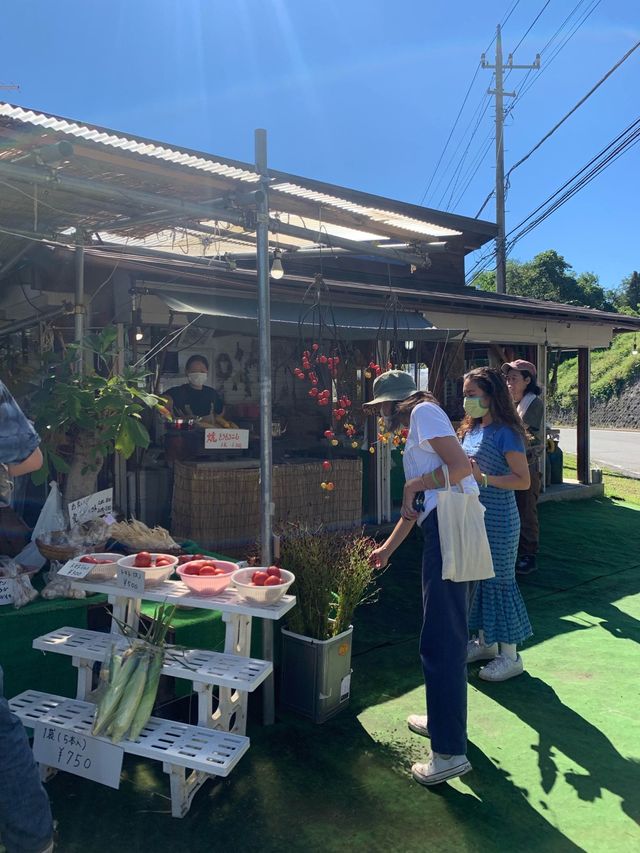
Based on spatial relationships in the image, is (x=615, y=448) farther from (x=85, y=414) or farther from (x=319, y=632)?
(x=85, y=414)

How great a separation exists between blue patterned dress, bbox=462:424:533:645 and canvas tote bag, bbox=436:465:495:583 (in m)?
1.05

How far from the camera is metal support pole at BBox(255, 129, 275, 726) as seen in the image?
3305 millimetres

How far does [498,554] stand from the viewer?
4000 millimetres

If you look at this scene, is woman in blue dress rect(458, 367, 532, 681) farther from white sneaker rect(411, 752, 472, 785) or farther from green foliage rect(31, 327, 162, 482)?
green foliage rect(31, 327, 162, 482)

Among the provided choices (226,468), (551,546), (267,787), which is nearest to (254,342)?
(226,468)

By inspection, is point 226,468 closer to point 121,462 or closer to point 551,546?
point 121,462

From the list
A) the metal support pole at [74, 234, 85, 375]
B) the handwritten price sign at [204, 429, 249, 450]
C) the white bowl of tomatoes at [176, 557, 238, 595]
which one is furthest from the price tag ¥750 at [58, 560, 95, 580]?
the handwritten price sign at [204, 429, 249, 450]

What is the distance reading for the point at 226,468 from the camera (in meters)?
5.78

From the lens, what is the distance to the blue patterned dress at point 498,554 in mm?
3977

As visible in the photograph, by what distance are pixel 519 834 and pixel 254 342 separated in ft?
22.4

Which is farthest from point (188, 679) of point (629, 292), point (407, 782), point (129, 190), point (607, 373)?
point (629, 292)

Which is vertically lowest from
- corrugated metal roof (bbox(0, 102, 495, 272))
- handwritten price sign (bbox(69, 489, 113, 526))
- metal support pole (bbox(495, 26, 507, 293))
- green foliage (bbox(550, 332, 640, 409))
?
handwritten price sign (bbox(69, 489, 113, 526))

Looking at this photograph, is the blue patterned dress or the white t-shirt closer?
the white t-shirt

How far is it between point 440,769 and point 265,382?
6.42 feet
